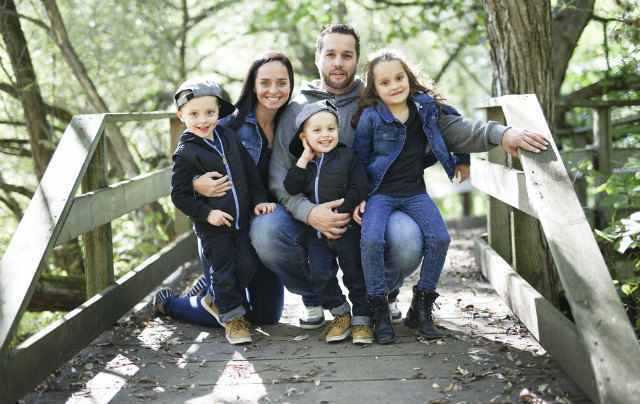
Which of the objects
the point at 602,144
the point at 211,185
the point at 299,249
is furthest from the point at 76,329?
the point at 602,144

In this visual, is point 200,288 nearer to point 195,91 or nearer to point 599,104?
point 195,91

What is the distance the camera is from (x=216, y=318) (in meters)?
4.02

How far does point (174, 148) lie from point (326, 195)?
Answer: 2.46 m

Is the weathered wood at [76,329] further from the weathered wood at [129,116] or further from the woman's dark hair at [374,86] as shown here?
the woman's dark hair at [374,86]

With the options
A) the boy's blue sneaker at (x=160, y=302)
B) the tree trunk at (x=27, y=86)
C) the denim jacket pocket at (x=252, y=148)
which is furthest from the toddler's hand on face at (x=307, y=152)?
the tree trunk at (x=27, y=86)

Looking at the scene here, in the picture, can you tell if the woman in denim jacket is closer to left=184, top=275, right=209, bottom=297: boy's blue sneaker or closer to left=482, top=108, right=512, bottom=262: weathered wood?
left=184, top=275, right=209, bottom=297: boy's blue sneaker

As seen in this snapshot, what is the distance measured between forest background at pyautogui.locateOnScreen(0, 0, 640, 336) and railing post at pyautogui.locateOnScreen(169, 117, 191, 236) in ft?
3.64

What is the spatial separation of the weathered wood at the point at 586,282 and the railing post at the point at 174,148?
10.7ft

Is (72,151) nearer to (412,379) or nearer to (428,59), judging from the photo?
(412,379)

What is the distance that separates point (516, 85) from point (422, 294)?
189 centimetres

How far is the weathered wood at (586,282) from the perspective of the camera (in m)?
2.36

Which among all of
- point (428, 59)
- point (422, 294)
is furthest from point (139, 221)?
point (428, 59)

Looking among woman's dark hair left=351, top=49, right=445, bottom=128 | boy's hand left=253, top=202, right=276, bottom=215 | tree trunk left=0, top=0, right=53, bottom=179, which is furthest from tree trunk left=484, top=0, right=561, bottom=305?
tree trunk left=0, top=0, right=53, bottom=179

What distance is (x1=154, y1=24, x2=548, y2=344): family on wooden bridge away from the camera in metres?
3.73
